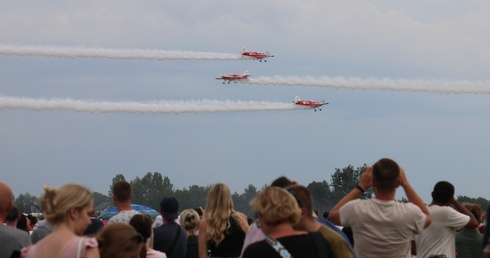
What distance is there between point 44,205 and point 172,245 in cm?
570

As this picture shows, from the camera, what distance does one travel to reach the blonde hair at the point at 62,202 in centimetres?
670

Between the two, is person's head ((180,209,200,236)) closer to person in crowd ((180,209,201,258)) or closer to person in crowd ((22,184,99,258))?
person in crowd ((180,209,201,258))

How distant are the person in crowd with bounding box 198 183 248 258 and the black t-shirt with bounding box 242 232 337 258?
363cm

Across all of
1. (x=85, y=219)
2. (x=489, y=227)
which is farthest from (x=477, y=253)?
(x=85, y=219)

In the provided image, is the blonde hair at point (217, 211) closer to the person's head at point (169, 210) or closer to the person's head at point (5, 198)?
the person's head at point (169, 210)

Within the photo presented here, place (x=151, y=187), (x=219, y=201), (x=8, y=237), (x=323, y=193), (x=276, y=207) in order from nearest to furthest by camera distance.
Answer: (x=276, y=207) < (x=8, y=237) < (x=219, y=201) < (x=323, y=193) < (x=151, y=187)

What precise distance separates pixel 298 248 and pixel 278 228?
20 cm

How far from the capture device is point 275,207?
680 centimetres

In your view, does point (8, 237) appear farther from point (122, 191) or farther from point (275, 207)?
point (275, 207)

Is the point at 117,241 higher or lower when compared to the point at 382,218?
lower

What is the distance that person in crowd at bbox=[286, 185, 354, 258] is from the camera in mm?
7551

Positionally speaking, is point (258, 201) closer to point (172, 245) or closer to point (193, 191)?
point (172, 245)

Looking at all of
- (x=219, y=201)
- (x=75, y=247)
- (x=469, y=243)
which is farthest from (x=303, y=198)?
(x=469, y=243)

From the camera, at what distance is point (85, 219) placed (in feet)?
22.2
